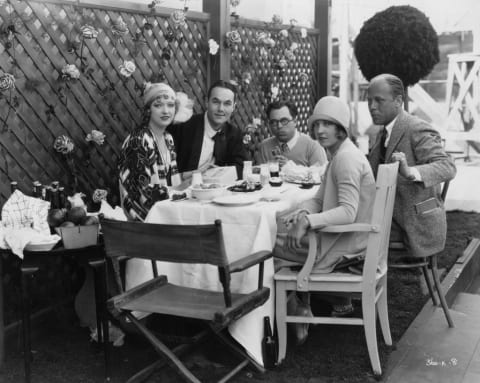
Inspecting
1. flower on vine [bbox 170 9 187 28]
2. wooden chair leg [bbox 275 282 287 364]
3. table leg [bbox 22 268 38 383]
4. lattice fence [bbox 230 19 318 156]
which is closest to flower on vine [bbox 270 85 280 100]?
lattice fence [bbox 230 19 318 156]

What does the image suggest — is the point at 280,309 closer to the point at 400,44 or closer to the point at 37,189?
the point at 37,189

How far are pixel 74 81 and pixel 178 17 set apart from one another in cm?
120

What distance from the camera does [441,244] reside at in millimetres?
3695

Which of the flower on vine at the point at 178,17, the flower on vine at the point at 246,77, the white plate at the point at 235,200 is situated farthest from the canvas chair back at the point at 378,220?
the flower on vine at the point at 246,77

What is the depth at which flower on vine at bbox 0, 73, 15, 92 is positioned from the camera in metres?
3.41

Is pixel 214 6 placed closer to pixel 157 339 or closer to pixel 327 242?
pixel 327 242

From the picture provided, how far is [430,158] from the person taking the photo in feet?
11.8

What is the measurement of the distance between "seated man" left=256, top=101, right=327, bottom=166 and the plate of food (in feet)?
4.35

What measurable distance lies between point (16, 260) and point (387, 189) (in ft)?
6.90

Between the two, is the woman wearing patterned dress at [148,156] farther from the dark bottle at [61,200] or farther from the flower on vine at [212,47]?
the flower on vine at [212,47]

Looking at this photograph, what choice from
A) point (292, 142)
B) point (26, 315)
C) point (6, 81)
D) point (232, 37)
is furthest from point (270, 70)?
point (26, 315)

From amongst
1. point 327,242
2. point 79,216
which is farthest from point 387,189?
point 79,216

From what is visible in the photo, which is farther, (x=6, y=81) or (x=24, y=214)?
(x=6, y=81)

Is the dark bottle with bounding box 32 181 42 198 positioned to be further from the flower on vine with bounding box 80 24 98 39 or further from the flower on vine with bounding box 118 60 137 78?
the flower on vine with bounding box 118 60 137 78
